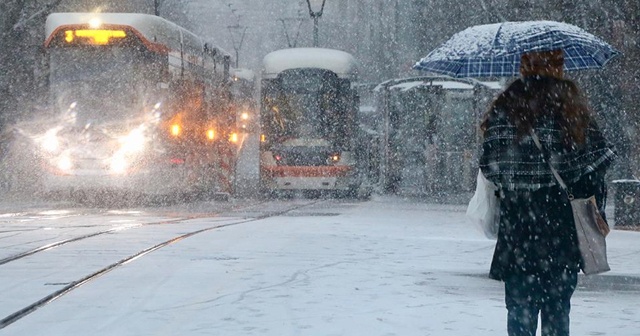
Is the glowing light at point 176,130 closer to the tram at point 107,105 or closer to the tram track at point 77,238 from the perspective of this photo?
the tram at point 107,105

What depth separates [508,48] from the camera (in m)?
8.84

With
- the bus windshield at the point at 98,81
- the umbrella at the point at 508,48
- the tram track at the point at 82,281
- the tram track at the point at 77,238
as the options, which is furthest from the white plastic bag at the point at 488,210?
the bus windshield at the point at 98,81

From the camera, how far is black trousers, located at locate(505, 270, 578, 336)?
4.90 meters

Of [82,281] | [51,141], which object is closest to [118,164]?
[51,141]

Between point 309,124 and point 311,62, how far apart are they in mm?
1612

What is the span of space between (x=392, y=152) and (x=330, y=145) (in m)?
5.10

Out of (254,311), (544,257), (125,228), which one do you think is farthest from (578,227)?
(125,228)

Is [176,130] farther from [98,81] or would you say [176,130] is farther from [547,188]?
[547,188]

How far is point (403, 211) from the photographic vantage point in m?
21.3

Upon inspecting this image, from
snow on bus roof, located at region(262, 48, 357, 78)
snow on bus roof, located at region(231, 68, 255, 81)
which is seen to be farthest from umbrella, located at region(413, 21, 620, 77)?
snow on bus roof, located at region(231, 68, 255, 81)

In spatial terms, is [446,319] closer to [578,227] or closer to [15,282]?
[578,227]

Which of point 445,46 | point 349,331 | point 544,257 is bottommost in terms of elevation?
point 349,331

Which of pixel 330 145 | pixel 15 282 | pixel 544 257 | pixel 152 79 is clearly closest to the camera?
pixel 544 257

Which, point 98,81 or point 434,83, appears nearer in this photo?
point 98,81
